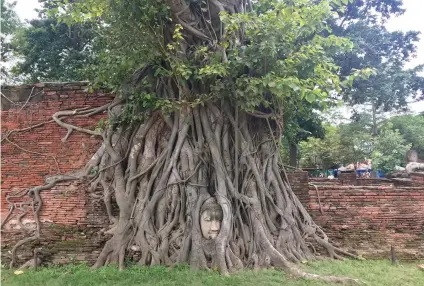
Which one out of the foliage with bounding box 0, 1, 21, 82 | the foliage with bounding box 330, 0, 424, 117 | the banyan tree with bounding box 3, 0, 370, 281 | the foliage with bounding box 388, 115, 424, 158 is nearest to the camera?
the banyan tree with bounding box 3, 0, 370, 281

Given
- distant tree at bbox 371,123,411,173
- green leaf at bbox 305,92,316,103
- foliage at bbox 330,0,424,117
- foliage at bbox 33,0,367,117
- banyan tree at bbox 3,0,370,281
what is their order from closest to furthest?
green leaf at bbox 305,92,316,103 → foliage at bbox 33,0,367,117 → banyan tree at bbox 3,0,370,281 → foliage at bbox 330,0,424,117 → distant tree at bbox 371,123,411,173

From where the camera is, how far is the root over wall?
536 centimetres

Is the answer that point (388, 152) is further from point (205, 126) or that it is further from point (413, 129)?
point (205, 126)

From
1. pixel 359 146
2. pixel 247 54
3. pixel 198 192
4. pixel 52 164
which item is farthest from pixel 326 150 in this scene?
pixel 52 164

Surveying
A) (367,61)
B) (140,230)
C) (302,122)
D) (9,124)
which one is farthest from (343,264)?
(367,61)

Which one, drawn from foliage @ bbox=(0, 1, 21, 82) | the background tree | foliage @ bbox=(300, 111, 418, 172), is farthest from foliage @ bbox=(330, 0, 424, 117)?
foliage @ bbox=(0, 1, 21, 82)

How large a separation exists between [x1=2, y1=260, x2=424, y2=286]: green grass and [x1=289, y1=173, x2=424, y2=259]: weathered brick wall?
770 mm

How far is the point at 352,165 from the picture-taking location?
18.7m

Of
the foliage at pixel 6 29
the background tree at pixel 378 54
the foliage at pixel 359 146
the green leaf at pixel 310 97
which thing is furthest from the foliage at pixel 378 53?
the foliage at pixel 6 29

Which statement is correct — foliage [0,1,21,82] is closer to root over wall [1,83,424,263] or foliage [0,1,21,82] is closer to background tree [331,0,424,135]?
root over wall [1,83,424,263]

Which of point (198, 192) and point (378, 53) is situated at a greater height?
point (378, 53)

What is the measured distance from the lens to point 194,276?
418 cm

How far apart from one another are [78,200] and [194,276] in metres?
2.35

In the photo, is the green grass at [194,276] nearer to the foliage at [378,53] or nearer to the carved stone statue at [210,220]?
the carved stone statue at [210,220]
